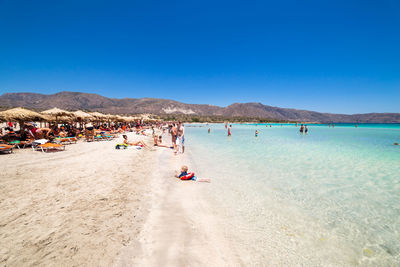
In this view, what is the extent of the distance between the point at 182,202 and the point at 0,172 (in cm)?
604

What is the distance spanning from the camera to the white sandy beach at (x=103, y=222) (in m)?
2.39

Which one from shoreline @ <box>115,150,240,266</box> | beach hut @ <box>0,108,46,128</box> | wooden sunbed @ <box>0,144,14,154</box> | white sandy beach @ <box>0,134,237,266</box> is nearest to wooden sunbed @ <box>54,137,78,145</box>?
beach hut @ <box>0,108,46,128</box>

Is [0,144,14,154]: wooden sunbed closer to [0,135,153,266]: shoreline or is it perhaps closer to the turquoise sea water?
[0,135,153,266]: shoreline

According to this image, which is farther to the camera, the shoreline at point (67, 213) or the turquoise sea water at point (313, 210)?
the turquoise sea water at point (313, 210)

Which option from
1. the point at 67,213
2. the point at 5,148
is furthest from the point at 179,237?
the point at 5,148

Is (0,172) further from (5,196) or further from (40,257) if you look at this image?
(40,257)

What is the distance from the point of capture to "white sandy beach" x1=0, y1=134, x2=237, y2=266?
7.86 feet

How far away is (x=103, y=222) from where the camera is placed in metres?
3.13

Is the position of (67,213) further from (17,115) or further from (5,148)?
(17,115)

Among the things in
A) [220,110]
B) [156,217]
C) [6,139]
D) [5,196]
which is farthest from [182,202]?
[220,110]

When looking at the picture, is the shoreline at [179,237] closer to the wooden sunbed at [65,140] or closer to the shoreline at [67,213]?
the shoreline at [67,213]

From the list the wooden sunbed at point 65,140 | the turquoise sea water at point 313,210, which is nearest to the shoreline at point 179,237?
the turquoise sea water at point 313,210

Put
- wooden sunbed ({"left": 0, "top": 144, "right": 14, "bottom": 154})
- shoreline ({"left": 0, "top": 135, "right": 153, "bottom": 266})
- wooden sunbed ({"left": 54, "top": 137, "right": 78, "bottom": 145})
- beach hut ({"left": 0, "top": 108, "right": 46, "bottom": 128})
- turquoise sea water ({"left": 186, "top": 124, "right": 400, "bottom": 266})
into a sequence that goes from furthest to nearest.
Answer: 1. wooden sunbed ({"left": 54, "top": 137, "right": 78, "bottom": 145})
2. beach hut ({"left": 0, "top": 108, "right": 46, "bottom": 128})
3. wooden sunbed ({"left": 0, "top": 144, "right": 14, "bottom": 154})
4. turquoise sea water ({"left": 186, "top": 124, "right": 400, "bottom": 266})
5. shoreline ({"left": 0, "top": 135, "right": 153, "bottom": 266})

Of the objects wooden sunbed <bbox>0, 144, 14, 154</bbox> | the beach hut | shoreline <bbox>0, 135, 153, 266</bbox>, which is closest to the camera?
shoreline <bbox>0, 135, 153, 266</bbox>
